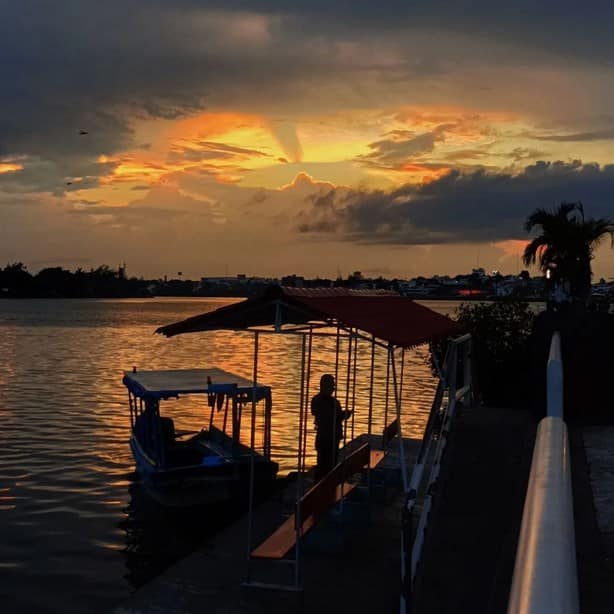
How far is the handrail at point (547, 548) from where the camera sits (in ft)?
3.44

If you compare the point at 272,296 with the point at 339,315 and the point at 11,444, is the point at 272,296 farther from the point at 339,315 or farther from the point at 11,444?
the point at 11,444

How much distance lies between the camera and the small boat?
17234mm


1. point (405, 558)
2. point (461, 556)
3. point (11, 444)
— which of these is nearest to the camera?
point (405, 558)

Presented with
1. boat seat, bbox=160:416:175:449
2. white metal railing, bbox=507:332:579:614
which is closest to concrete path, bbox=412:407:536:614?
white metal railing, bbox=507:332:579:614

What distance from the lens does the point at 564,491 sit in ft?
4.90

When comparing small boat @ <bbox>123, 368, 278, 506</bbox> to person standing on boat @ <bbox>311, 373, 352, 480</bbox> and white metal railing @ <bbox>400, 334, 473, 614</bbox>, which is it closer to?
person standing on boat @ <bbox>311, 373, 352, 480</bbox>

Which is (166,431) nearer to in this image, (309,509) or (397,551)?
(397,551)

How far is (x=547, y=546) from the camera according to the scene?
1.23 m

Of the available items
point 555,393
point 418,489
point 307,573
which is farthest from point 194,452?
point 555,393

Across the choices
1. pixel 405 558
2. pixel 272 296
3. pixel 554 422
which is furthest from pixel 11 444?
pixel 554 422

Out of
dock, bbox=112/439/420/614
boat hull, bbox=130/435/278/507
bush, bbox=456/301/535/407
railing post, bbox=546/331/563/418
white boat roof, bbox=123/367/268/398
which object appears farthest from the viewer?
bush, bbox=456/301/535/407

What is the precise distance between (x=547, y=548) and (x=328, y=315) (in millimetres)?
8158

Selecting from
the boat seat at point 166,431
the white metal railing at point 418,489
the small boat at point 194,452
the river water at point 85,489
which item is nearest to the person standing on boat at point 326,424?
the river water at point 85,489

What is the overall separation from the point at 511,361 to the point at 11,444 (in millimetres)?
16667
